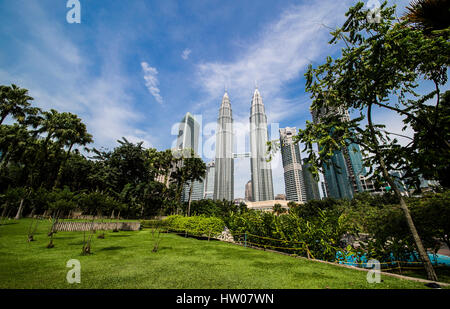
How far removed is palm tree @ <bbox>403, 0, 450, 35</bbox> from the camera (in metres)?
4.79

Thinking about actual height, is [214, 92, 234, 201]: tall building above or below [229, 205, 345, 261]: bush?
above

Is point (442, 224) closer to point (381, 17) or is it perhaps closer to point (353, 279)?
point (353, 279)

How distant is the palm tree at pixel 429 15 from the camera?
15.7ft

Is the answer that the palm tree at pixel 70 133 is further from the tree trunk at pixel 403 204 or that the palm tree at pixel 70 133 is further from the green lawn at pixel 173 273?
the tree trunk at pixel 403 204

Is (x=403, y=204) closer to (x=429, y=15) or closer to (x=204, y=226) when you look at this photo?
(x=429, y=15)

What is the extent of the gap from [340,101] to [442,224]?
7.83m

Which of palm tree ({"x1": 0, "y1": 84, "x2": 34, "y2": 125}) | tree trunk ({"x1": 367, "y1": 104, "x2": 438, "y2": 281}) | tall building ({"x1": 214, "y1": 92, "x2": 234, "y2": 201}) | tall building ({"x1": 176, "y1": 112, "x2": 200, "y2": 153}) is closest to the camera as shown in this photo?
tree trunk ({"x1": 367, "y1": 104, "x2": 438, "y2": 281})

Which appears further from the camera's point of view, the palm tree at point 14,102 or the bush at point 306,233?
the palm tree at point 14,102

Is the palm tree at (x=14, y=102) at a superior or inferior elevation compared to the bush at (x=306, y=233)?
superior
